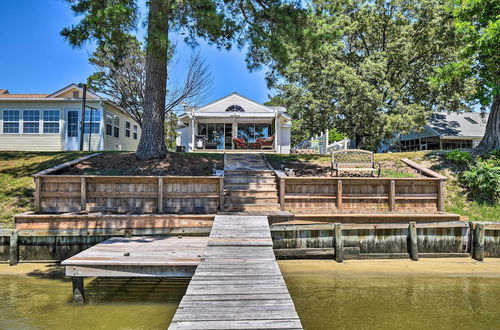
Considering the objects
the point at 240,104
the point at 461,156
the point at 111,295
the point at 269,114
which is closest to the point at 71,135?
the point at 240,104

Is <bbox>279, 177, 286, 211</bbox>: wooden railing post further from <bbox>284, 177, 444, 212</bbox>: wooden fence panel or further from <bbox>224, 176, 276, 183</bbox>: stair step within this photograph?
<bbox>224, 176, 276, 183</bbox>: stair step

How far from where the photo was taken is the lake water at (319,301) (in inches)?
203

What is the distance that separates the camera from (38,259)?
26.7ft

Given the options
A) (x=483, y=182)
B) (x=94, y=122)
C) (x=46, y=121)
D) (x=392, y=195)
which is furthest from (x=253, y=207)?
(x=46, y=121)

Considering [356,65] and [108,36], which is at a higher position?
[356,65]

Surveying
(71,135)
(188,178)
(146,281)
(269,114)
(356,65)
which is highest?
(356,65)

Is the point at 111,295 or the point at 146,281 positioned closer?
the point at 111,295

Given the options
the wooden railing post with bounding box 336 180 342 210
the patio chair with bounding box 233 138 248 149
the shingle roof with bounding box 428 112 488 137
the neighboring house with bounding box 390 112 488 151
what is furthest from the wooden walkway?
the shingle roof with bounding box 428 112 488 137

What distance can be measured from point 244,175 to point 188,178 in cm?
254

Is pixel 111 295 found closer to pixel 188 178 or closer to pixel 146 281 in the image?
pixel 146 281

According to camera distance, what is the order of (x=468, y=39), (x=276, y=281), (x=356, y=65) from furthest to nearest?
(x=356, y=65), (x=468, y=39), (x=276, y=281)

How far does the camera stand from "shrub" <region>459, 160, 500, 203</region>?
11.1 metres

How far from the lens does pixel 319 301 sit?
600 cm

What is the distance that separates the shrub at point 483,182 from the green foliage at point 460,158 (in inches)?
→ 45.5
